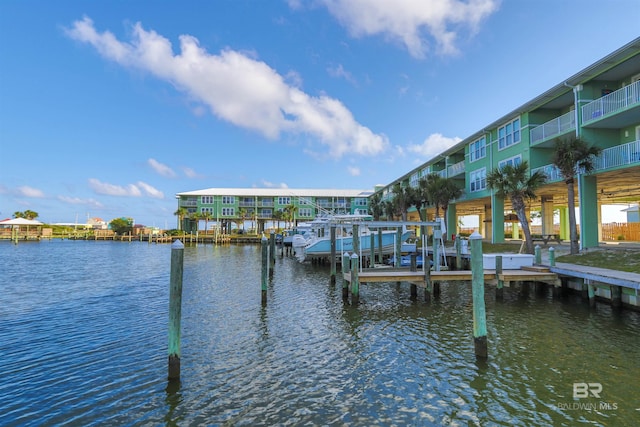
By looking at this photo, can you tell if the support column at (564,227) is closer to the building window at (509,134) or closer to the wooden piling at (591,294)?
the building window at (509,134)

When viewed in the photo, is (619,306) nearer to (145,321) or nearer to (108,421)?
(108,421)

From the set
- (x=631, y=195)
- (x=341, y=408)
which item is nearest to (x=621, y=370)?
(x=341, y=408)

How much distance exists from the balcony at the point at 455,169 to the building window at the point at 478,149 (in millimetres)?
2085

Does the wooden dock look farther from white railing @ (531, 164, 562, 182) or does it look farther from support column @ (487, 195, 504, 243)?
support column @ (487, 195, 504, 243)

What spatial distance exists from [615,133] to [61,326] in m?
28.9

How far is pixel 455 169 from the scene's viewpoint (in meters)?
37.7

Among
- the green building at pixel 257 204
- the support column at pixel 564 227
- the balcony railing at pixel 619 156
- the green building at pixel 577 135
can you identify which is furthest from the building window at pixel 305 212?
the balcony railing at pixel 619 156

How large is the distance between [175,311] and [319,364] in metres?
3.49

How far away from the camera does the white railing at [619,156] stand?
1805 centimetres

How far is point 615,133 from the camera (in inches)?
830

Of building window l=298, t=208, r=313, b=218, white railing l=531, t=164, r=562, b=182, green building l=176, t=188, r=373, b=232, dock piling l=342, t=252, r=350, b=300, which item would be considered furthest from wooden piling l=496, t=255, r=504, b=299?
building window l=298, t=208, r=313, b=218

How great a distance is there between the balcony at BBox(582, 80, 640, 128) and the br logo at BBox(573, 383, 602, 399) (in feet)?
54.6

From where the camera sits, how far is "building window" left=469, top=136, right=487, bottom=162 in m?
32.1

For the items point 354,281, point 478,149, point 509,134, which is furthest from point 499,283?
point 478,149
